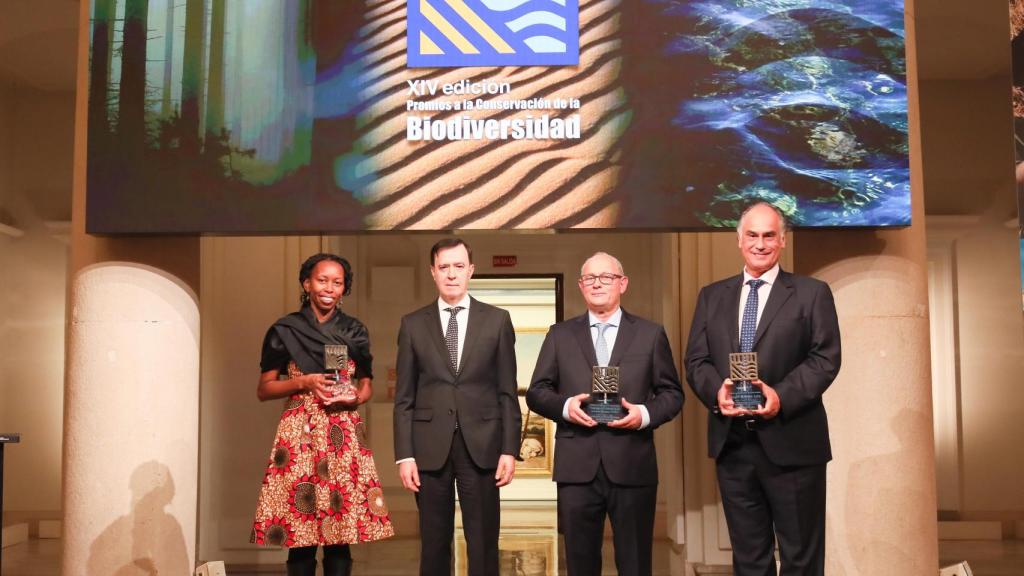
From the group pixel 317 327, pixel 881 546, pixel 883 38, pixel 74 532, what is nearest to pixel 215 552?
pixel 74 532

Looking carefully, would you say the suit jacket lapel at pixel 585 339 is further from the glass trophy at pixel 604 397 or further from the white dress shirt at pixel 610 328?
the glass trophy at pixel 604 397

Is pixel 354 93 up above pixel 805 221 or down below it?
above

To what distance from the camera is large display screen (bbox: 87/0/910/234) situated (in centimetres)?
493

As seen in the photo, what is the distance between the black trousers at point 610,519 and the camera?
14.3ft

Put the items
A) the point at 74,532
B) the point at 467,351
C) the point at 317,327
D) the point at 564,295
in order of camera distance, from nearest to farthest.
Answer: the point at 467,351, the point at 317,327, the point at 74,532, the point at 564,295

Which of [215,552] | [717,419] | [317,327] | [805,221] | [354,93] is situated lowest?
[215,552]

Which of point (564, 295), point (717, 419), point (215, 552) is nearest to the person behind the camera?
point (717, 419)

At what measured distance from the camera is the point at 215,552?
7520mm

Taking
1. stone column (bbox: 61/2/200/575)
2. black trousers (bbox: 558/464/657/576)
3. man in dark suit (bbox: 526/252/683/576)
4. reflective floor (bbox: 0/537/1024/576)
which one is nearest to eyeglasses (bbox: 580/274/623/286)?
man in dark suit (bbox: 526/252/683/576)

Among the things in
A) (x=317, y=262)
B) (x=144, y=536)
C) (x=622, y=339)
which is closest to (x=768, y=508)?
(x=622, y=339)

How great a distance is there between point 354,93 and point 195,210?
0.95 metres

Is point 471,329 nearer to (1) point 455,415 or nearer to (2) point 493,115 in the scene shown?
(1) point 455,415

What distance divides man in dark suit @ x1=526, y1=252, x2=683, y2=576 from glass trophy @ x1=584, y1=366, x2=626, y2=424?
0.10 ft

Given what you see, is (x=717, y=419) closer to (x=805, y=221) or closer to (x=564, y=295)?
(x=805, y=221)
